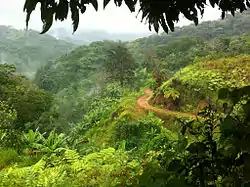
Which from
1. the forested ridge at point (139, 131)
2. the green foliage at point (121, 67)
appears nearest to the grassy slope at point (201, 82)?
the forested ridge at point (139, 131)

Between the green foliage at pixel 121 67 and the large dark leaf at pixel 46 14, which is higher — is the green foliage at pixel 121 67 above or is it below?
below

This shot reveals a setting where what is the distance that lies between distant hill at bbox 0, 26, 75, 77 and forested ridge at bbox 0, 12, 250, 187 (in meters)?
47.6

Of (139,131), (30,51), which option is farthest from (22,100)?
(30,51)

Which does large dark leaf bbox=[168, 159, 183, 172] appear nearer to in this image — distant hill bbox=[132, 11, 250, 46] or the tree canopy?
the tree canopy

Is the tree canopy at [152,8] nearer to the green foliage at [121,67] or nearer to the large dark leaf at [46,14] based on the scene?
the large dark leaf at [46,14]

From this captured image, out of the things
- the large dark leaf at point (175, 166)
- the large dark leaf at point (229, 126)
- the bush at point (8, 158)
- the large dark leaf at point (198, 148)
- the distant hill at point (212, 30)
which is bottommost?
the bush at point (8, 158)

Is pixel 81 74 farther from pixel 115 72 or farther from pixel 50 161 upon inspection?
pixel 50 161

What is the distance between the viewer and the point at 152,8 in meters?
1.25

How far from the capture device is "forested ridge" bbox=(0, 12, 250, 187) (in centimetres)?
104

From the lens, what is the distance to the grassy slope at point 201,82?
11234 millimetres

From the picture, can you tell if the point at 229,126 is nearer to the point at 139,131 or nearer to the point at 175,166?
the point at 175,166

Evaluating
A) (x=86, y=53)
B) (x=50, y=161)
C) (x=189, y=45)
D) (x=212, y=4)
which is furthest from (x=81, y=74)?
(x=212, y=4)

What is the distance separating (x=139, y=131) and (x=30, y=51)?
76.4 m

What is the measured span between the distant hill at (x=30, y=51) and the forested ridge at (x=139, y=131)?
156 ft
